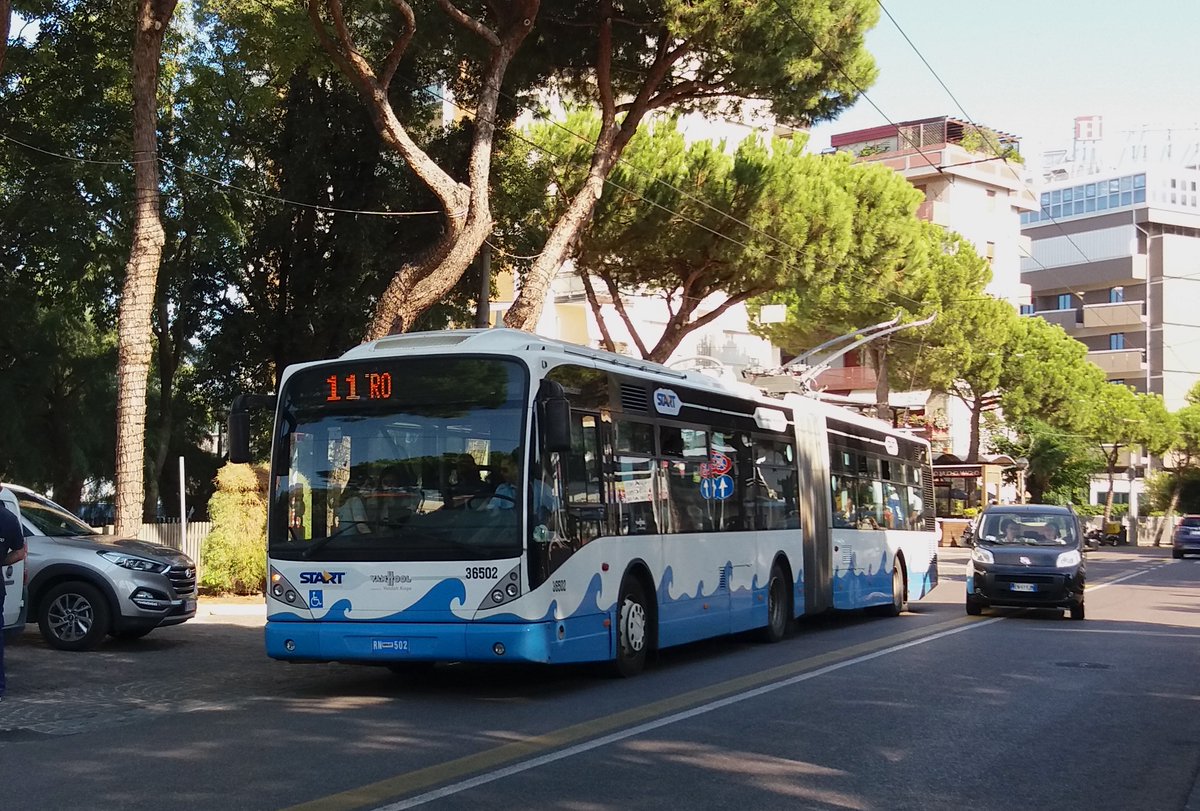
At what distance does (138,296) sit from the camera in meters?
19.7

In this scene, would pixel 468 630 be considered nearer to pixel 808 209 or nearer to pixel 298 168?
pixel 298 168

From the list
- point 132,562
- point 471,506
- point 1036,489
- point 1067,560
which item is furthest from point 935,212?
point 471,506

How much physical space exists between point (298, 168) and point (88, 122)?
165 inches

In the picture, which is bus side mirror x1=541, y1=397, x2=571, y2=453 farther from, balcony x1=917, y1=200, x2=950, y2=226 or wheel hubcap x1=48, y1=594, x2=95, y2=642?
balcony x1=917, y1=200, x2=950, y2=226

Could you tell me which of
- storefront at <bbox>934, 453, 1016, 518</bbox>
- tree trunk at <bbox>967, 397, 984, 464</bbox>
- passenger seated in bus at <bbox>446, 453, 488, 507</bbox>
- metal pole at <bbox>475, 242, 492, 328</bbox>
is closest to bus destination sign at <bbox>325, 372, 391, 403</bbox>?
passenger seated in bus at <bbox>446, 453, 488, 507</bbox>

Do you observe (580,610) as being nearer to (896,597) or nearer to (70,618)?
(70,618)

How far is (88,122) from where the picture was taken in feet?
87.4

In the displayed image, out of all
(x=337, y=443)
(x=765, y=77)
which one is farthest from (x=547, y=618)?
(x=765, y=77)

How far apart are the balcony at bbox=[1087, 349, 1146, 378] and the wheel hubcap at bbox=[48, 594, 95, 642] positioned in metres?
90.7

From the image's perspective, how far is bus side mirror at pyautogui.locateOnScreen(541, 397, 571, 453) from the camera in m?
11.1

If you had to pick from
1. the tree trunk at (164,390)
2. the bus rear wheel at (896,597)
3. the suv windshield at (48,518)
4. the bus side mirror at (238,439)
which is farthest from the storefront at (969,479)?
the bus side mirror at (238,439)

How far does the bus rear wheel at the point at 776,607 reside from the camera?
16.7 m

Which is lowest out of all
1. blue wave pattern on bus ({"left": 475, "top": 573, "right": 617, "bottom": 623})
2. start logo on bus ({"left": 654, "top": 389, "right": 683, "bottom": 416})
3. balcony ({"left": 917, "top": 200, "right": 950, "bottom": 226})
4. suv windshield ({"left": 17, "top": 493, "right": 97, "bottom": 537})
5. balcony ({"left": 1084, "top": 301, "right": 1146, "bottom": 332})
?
blue wave pattern on bus ({"left": 475, "top": 573, "right": 617, "bottom": 623})

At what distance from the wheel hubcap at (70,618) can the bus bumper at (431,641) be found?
4.31 m
